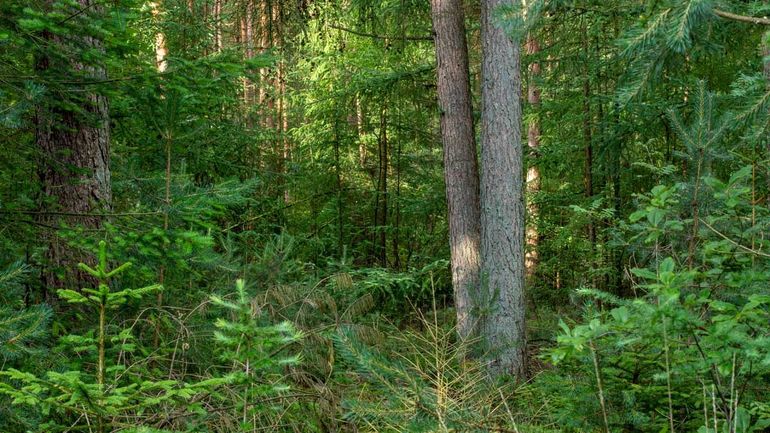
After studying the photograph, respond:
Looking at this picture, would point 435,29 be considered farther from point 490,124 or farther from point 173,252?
point 173,252

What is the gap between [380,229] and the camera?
11844 mm

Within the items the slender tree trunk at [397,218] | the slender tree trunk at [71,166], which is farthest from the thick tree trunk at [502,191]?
the slender tree trunk at [397,218]

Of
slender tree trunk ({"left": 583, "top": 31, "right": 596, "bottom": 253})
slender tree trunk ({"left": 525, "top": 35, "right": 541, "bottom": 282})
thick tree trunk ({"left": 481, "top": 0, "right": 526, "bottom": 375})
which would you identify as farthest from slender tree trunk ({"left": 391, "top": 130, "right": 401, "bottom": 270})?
thick tree trunk ({"left": 481, "top": 0, "right": 526, "bottom": 375})

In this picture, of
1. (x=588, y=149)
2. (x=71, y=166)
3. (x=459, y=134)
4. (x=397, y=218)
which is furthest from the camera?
(x=397, y=218)

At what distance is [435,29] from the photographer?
8.32 metres

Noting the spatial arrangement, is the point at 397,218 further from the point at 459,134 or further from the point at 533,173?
the point at 459,134

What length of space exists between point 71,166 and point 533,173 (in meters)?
10.5

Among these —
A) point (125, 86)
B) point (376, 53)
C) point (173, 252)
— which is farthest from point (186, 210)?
point (376, 53)

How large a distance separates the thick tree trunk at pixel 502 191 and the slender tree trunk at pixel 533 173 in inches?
96.8

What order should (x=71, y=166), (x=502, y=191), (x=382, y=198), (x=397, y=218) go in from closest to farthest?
1. (x=71, y=166)
2. (x=502, y=191)
3. (x=397, y=218)
4. (x=382, y=198)

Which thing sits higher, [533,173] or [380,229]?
[533,173]

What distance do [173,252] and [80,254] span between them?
3.50 ft

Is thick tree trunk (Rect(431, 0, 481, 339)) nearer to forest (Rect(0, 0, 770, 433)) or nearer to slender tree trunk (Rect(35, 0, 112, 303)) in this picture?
forest (Rect(0, 0, 770, 433))

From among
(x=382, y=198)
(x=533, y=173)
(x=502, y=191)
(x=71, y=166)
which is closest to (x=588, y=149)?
(x=533, y=173)
